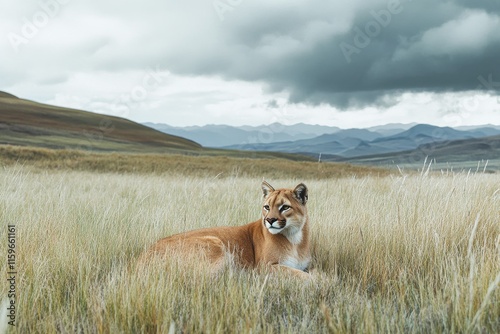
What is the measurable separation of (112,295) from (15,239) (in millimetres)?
2237

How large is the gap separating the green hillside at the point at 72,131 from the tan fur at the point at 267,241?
71.9m

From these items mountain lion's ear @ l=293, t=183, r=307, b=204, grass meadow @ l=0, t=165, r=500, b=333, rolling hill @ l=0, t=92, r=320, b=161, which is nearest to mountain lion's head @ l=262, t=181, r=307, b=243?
mountain lion's ear @ l=293, t=183, r=307, b=204

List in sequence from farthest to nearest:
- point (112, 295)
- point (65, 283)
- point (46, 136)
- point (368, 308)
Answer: point (46, 136) → point (65, 283) → point (112, 295) → point (368, 308)

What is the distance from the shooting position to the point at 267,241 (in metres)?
4.75

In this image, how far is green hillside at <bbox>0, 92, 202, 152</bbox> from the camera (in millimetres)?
81000

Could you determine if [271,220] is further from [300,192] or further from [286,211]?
[300,192]

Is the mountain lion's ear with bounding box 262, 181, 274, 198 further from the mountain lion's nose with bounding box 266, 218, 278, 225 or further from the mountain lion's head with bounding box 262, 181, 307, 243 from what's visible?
the mountain lion's nose with bounding box 266, 218, 278, 225

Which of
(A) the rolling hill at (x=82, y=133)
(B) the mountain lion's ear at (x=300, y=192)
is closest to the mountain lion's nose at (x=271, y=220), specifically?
(B) the mountain lion's ear at (x=300, y=192)

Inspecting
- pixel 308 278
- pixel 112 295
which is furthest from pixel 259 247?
pixel 112 295

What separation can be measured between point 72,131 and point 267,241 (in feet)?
344

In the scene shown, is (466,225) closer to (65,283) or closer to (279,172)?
(65,283)

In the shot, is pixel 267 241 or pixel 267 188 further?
pixel 267 188

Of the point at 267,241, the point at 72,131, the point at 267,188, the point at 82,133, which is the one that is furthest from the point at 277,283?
the point at 82,133

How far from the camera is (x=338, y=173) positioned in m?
32.7
